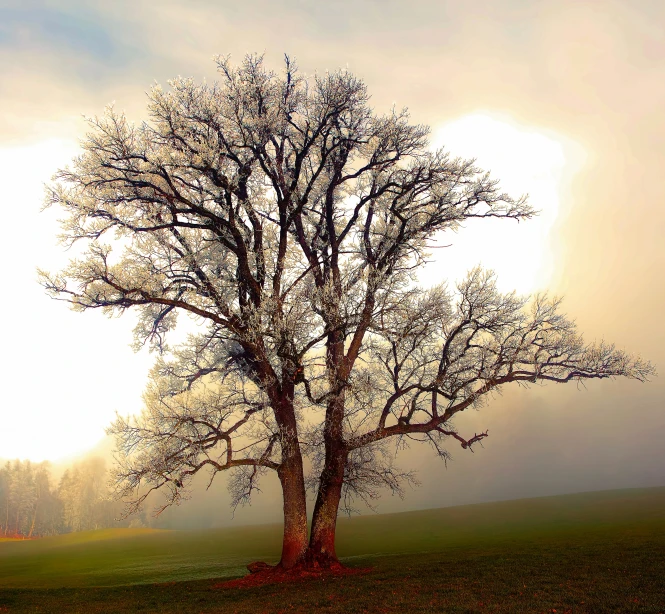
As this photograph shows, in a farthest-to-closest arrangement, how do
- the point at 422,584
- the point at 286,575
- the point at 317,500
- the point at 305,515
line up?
the point at 317,500 → the point at 305,515 → the point at 286,575 → the point at 422,584

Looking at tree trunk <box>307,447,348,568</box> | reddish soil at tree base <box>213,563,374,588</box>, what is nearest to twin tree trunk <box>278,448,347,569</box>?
tree trunk <box>307,447,348,568</box>

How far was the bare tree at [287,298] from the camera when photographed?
1789cm

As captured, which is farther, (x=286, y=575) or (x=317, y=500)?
(x=317, y=500)

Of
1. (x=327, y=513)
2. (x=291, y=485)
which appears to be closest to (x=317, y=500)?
(x=327, y=513)

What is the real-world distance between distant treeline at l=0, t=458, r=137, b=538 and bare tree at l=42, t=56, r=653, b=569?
87144 millimetres

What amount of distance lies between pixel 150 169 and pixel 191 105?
275cm

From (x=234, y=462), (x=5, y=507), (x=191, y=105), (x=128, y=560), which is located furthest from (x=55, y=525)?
(x=191, y=105)

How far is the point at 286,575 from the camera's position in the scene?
18500 millimetres

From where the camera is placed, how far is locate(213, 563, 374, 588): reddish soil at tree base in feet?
59.6

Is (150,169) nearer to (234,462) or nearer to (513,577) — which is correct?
(234,462)

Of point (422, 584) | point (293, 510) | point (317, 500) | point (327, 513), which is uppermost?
point (317, 500)

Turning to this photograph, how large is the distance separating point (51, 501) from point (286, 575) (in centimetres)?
10171

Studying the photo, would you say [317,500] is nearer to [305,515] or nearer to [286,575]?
[305,515]

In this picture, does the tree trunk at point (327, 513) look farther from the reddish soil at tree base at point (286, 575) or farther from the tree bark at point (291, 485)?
the tree bark at point (291, 485)
